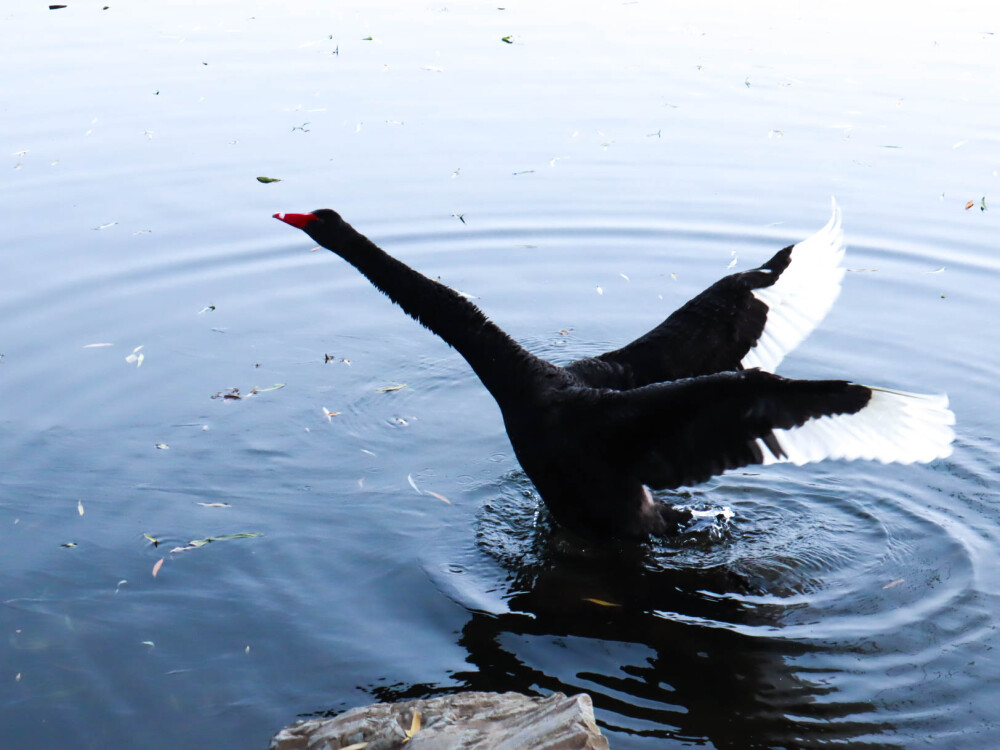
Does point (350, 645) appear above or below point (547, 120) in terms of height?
below

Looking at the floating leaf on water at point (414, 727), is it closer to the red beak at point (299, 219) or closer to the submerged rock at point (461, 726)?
the submerged rock at point (461, 726)

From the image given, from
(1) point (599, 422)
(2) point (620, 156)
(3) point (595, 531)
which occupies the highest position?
(2) point (620, 156)

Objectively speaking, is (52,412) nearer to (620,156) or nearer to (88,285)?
(88,285)

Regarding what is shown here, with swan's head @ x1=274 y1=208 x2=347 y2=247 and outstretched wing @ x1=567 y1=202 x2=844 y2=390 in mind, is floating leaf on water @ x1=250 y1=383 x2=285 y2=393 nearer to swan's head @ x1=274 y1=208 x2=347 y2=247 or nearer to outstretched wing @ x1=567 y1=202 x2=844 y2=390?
swan's head @ x1=274 y1=208 x2=347 y2=247

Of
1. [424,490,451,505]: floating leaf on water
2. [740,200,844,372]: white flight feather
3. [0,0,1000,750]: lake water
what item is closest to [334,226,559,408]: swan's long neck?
[424,490,451,505]: floating leaf on water

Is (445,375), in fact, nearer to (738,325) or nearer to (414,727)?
(738,325)

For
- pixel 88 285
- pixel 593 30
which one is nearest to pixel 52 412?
pixel 88 285

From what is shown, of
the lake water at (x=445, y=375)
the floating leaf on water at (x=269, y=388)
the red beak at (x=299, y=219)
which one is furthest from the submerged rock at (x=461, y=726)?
the floating leaf on water at (x=269, y=388)

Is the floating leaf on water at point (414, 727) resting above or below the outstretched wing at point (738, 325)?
below

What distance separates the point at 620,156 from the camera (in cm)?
1092

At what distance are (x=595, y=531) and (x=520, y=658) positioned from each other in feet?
3.22

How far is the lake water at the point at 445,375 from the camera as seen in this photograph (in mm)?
4469

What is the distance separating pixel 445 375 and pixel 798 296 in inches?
95.0

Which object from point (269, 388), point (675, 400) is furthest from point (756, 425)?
point (269, 388)
